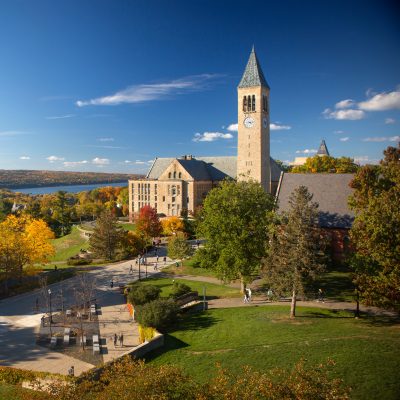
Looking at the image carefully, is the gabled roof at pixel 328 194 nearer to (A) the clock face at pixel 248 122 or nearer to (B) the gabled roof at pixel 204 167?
(A) the clock face at pixel 248 122

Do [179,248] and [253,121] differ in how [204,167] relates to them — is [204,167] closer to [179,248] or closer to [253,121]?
[253,121]

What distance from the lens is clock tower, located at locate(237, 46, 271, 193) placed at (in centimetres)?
6438

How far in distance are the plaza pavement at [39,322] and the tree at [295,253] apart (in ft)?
36.2

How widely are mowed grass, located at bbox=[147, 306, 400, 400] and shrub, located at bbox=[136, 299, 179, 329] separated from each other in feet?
3.39

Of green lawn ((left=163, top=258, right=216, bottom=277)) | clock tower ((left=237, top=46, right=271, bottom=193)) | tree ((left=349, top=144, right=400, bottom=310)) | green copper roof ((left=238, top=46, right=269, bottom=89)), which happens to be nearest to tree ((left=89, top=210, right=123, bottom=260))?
green lawn ((left=163, top=258, right=216, bottom=277))

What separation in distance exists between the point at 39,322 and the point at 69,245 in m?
40.7

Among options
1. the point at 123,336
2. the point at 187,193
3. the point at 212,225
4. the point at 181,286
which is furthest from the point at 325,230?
the point at 187,193

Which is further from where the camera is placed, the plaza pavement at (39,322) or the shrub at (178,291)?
the shrub at (178,291)

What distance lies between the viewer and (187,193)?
7856 cm

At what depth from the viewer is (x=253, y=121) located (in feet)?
212

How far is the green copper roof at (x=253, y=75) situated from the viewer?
6481 cm

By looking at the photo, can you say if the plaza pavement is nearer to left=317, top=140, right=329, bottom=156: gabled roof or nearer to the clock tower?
the clock tower

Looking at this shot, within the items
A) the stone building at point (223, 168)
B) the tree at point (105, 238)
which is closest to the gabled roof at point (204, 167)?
the stone building at point (223, 168)

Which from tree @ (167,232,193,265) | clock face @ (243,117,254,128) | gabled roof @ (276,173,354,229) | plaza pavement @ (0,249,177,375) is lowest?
plaza pavement @ (0,249,177,375)
